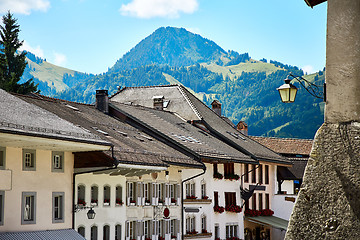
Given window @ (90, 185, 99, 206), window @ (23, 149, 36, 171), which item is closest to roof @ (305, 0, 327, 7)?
window @ (23, 149, 36, 171)

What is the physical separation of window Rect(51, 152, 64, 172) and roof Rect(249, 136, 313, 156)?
4908cm

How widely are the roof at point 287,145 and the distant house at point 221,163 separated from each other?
15.8 metres

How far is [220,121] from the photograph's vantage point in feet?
211

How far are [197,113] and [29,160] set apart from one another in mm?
31074

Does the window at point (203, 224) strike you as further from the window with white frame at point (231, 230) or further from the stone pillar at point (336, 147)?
the stone pillar at point (336, 147)

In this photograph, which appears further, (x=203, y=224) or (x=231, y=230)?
(x=231, y=230)

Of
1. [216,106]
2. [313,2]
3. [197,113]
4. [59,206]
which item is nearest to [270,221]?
[197,113]

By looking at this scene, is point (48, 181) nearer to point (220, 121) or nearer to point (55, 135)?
point (55, 135)

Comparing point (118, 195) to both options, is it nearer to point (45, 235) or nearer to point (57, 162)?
point (57, 162)

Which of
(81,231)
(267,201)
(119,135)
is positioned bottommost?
(267,201)

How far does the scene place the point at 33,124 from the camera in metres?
26.2

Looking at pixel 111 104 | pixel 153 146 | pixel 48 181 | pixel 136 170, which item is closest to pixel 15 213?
pixel 48 181

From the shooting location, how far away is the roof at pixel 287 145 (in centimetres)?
7912

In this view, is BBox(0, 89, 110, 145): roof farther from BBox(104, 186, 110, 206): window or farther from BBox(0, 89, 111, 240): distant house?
BBox(104, 186, 110, 206): window
